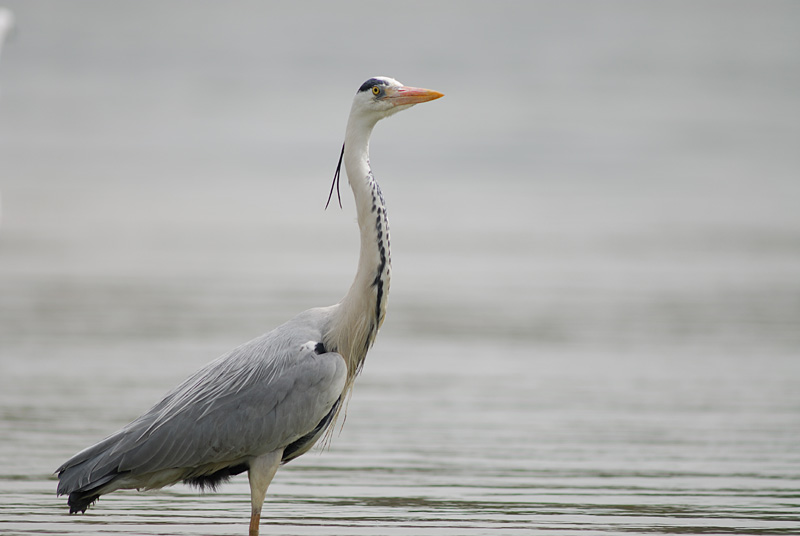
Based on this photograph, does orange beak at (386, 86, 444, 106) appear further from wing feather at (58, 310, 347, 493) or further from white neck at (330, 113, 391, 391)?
wing feather at (58, 310, 347, 493)

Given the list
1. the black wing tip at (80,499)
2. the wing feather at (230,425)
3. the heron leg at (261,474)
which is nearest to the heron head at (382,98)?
the wing feather at (230,425)

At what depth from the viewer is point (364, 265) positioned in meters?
6.32

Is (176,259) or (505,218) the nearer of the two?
(176,259)

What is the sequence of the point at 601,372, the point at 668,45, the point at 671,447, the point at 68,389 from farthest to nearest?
1. the point at 668,45
2. the point at 601,372
3. the point at 68,389
4. the point at 671,447

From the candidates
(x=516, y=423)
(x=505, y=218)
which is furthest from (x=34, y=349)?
(x=505, y=218)

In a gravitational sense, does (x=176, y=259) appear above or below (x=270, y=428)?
below

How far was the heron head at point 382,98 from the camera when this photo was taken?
635 centimetres

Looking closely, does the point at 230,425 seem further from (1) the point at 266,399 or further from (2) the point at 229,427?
(1) the point at 266,399

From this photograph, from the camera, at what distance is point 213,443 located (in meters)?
6.05

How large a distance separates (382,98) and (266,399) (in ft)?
5.07

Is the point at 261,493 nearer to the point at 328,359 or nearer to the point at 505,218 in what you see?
the point at 328,359

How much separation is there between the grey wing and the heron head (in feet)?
3.93

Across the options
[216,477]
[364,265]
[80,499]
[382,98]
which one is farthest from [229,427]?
[382,98]

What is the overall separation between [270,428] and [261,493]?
0.30 meters
